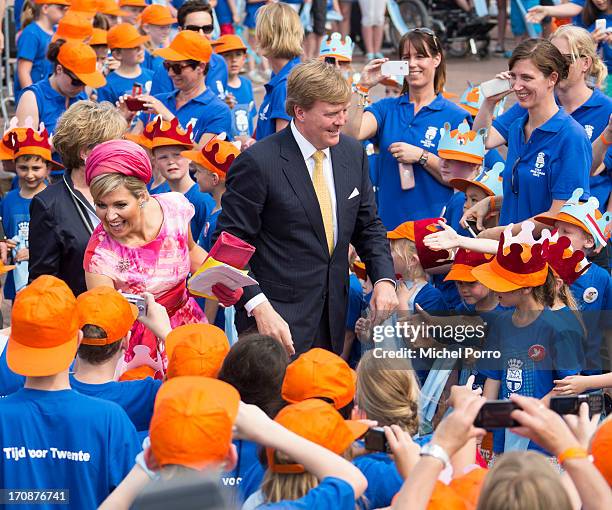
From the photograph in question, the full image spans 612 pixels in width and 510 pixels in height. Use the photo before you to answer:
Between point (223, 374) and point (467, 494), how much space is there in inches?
36.4

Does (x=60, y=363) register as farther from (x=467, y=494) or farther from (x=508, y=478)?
(x=508, y=478)

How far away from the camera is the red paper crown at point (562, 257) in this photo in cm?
483

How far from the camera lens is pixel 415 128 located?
6574 mm

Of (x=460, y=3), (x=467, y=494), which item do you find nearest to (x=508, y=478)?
(x=467, y=494)

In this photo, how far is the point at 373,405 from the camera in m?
3.69

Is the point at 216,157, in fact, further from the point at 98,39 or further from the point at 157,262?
the point at 98,39

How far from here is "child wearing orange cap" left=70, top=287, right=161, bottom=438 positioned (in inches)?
156

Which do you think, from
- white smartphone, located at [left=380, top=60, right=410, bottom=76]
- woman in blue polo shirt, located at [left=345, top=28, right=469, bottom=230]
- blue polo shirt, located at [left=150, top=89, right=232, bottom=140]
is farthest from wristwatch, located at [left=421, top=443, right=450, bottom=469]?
blue polo shirt, located at [left=150, top=89, right=232, bottom=140]

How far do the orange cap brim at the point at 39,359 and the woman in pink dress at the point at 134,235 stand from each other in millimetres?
1082

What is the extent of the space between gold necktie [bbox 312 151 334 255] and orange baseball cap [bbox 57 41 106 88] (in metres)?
3.38

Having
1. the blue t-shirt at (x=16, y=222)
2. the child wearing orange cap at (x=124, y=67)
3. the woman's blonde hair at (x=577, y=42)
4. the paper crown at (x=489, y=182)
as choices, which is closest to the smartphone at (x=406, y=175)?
the paper crown at (x=489, y=182)

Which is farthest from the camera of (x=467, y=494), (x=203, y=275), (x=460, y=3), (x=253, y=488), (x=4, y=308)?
(x=460, y=3)

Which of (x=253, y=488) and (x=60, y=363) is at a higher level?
(x=60, y=363)

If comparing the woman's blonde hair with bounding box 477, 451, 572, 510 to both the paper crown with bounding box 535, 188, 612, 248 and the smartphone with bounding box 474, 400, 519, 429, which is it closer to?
the smartphone with bounding box 474, 400, 519, 429
